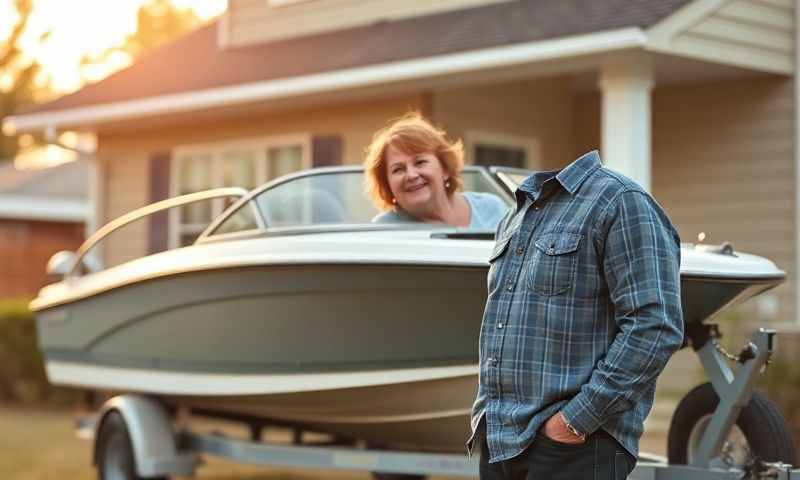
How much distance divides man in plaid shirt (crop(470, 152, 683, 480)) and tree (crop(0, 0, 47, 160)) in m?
32.6

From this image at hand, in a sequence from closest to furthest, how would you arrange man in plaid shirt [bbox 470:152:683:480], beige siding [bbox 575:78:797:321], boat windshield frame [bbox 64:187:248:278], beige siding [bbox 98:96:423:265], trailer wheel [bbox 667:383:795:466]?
1. man in plaid shirt [bbox 470:152:683:480]
2. trailer wheel [bbox 667:383:795:466]
3. boat windshield frame [bbox 64:187:248:278]
4. beige siding [bbox 575:78:797:321]
5. beige siding [bbox 98:96:423:265]

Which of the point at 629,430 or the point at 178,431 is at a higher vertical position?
the point at 629,430

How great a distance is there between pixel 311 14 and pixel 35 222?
1649 cm

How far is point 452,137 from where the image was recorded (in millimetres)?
10781

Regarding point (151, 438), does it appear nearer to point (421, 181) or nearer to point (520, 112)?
point (421, 181)

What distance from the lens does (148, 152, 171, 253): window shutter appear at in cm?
1273

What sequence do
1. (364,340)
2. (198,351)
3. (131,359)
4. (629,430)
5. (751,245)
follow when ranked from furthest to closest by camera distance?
1. (751,245)
2. (131,359)
3. (198,351)
4. (364,340)
5. (629,430)

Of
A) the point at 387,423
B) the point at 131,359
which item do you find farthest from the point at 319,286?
the point at 131,359

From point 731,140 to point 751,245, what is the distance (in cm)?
89

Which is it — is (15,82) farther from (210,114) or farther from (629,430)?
(629,430)

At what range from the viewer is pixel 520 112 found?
37.7ft

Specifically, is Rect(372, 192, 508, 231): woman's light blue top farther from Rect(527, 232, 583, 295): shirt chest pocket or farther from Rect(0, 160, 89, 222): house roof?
Rect(0, 160, 89, 222): house roof

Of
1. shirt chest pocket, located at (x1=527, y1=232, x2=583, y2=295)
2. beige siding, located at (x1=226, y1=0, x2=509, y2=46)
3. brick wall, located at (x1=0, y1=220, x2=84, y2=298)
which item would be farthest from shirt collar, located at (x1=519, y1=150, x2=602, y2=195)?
brick wall, located at (x1=0, y1=220, x2=84, y2=298)

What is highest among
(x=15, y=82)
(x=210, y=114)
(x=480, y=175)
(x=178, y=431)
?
(x=15, y=82)
